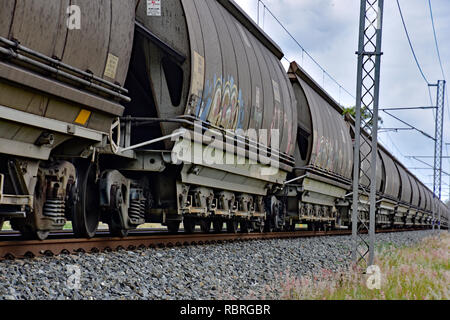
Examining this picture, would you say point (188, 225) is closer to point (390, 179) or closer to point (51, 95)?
point (51, 95)

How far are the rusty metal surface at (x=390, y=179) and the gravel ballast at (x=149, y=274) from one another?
1847 centimetres

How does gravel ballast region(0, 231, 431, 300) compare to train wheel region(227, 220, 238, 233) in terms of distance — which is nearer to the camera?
gravel ballast region(0, 231, 431, 300)

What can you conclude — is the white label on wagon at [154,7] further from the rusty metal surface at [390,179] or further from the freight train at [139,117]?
the rusty metal surface at [390,179]

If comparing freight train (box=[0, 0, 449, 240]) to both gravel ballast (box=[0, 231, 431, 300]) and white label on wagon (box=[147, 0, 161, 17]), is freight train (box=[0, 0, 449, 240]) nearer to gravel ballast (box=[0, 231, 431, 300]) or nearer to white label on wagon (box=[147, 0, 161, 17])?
white label on wagon (box=[147, 0, 161, 17])

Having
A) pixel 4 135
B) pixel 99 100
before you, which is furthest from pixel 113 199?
pixel 4 135

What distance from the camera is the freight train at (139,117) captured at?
18.2 ft

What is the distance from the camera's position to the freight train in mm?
5562

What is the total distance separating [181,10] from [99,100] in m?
2.60

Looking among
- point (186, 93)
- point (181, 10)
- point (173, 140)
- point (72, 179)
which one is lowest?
point (72, 179)

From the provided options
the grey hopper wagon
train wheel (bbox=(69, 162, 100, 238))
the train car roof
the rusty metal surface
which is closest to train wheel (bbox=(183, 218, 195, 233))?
train wheel (bbox=(69, 162, 100, 238))

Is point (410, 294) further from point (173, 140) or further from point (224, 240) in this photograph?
point (224, 240)

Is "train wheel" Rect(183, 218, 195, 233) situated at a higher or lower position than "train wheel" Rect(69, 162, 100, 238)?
lower

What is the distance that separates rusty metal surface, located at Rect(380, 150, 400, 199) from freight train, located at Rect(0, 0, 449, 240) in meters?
12.8

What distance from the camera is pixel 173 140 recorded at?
26.8 ft
